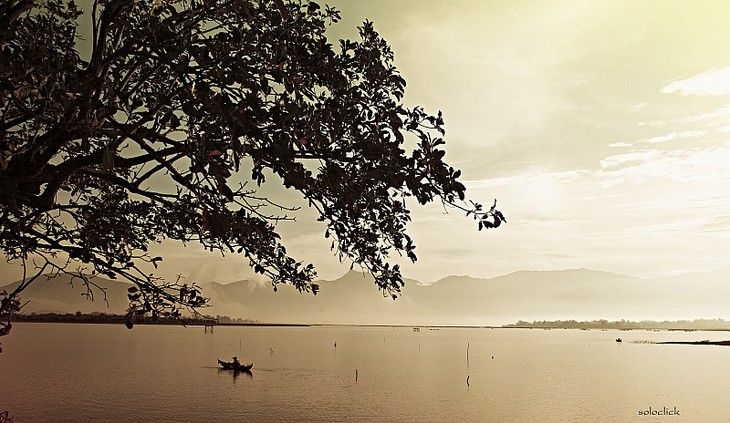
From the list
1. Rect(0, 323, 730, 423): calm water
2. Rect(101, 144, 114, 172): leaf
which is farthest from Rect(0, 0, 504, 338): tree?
Rect(0, 323, 730, 423): calm water

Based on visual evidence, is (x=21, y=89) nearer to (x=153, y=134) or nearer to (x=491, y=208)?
(x=153, y=134)

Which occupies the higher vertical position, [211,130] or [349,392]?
[211,130]

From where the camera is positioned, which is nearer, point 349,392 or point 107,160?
point 107,160

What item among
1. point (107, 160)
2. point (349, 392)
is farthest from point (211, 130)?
point (349, 392)

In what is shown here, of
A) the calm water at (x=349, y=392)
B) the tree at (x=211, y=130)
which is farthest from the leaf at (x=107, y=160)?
the calm water at (x=349, y=392)

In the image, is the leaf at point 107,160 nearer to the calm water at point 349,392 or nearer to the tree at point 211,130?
the tree at point 211,130

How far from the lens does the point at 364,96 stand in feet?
32.8

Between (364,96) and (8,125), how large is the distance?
520cm

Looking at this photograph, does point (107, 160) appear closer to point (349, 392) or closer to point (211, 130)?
point (211, 130)

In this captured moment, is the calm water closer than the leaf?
No

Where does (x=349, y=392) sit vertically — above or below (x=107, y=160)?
below

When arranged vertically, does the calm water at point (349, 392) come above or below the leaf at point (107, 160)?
below

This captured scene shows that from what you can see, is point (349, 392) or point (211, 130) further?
point (349, 392)

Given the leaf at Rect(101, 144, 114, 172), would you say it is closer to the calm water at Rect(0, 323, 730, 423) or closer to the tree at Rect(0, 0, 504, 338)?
the tree at Rect(0, 0, 504, 338)
